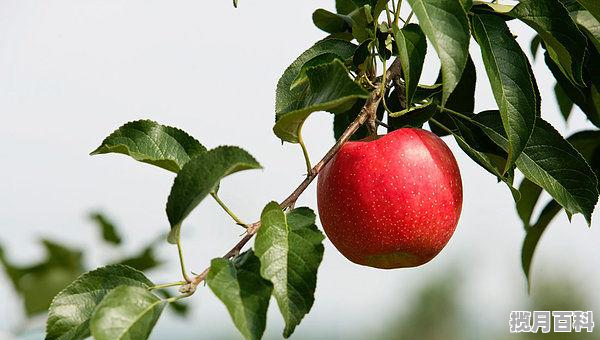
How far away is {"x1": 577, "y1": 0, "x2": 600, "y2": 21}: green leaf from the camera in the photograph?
1.03 m

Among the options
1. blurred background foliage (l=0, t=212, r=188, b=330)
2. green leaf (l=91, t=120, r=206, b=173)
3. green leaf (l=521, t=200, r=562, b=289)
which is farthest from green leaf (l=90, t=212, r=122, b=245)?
green leaf (l=521, t=200, r=562, b=289)

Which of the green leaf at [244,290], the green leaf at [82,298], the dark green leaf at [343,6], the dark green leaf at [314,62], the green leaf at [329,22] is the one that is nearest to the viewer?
the green leaf at [244,290]

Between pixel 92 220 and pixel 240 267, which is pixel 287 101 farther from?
pixel 92 220

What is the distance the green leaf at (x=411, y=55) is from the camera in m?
0.92

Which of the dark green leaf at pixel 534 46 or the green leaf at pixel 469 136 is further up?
the green leaf at pixel 469 136

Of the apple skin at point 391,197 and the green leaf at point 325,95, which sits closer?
the green leaf at point 325,95

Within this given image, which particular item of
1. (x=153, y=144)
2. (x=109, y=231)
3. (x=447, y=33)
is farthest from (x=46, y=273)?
(x=447, y=33)

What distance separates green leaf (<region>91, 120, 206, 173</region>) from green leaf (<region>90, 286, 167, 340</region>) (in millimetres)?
153

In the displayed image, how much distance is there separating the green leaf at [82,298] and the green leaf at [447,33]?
0.37 meters

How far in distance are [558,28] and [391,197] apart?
27cm

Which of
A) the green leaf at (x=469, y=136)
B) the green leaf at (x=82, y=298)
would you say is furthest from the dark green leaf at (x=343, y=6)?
the green leaf at (x=82, y=298)

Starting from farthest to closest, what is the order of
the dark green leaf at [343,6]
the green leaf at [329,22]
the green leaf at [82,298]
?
the dark green leaf at [343,6] → the green leaf at [329,22] → the green leaf at [82,298]

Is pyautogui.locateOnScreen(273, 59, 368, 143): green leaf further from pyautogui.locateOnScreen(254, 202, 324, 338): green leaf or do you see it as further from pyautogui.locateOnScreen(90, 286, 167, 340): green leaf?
pyautogui.locateOnScreen(90, 286, 167, 340): green leaf

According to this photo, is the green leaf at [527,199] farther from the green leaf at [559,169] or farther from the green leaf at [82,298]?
the green leaf at [82,298]
